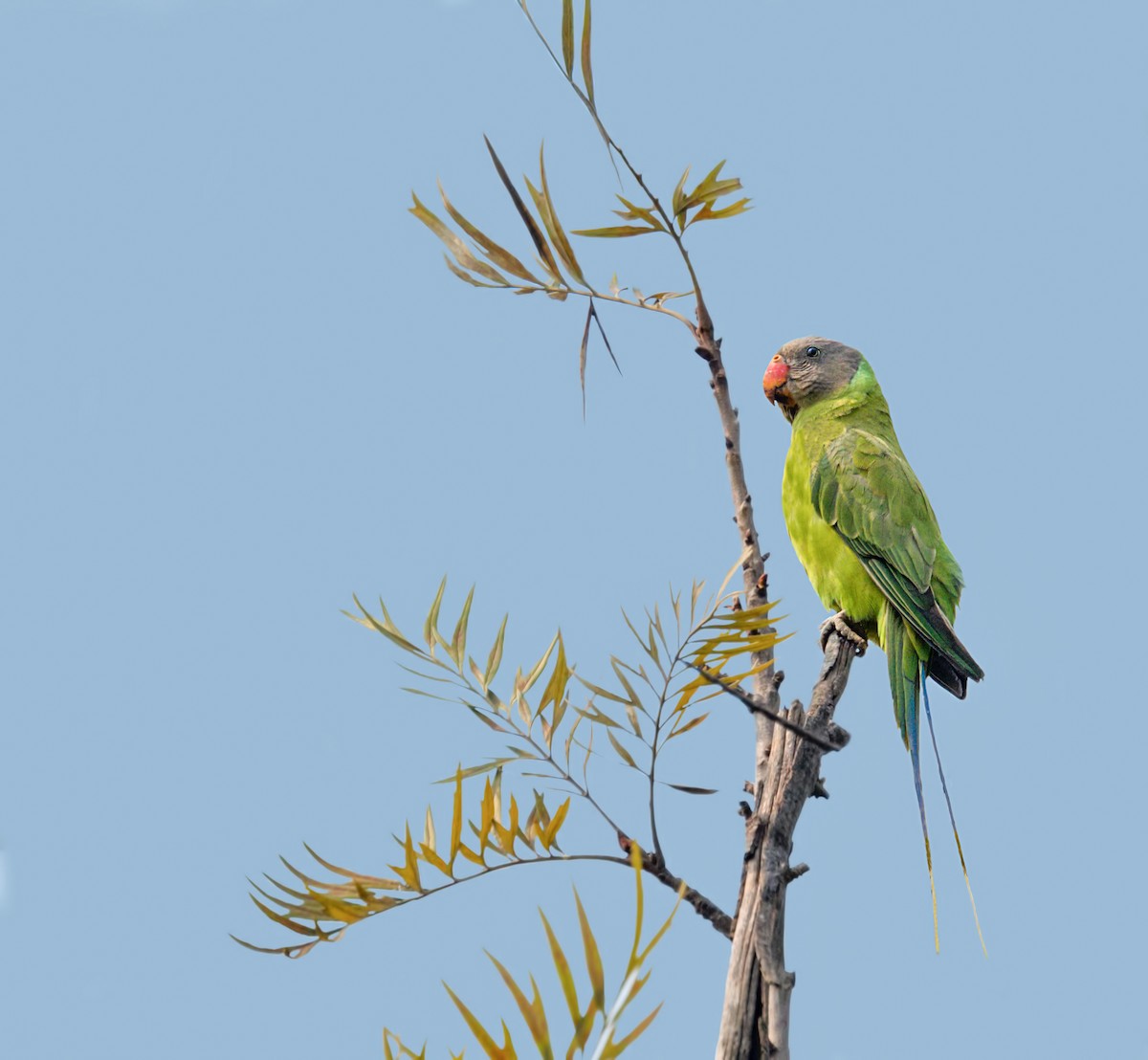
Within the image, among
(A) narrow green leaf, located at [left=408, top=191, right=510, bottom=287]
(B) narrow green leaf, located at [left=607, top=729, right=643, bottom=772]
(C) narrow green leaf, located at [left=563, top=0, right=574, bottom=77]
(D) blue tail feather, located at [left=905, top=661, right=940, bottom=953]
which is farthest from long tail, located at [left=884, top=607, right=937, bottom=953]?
(C) narrow green leaf, located at [left=563, top=0, right=574, bottom=77]

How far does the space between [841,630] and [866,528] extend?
0.96 ft

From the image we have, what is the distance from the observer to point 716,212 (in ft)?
8.41

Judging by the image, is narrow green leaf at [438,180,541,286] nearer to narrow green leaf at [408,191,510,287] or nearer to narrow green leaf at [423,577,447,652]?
narrow green leaf at [408,191,510,287]

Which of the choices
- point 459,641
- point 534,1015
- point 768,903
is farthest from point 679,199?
point 534,1015

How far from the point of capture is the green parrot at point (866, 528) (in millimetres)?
3009

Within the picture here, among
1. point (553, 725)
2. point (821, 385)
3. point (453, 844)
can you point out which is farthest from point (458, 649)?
point (821, 385)

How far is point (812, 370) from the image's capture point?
12.0 feet

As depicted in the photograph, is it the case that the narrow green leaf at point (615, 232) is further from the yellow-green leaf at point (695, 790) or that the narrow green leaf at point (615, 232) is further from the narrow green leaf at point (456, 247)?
the yellow-green leaf at point (695, 790)

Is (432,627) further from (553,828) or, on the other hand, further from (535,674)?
(553,828)

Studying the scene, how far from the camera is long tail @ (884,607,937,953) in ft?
9.34

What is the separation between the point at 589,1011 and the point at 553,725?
0.76 m

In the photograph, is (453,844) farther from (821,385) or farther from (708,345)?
(821,385)

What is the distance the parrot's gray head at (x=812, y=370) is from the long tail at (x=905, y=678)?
0.82m

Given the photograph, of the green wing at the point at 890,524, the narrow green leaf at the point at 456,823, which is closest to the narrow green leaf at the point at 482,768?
the narrow green leaf at the point at 456,823
